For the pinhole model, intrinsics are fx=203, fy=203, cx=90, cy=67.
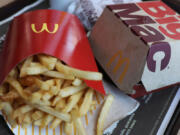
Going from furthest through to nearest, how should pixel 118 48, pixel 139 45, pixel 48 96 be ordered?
1. pixel 118 48
2. pixel 139 45
3. pixel 48 96

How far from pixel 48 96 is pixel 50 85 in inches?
1.4

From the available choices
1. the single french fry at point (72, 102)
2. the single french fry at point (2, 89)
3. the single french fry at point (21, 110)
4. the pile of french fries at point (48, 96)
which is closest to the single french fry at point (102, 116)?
the pile of french fries at point (48, 96)

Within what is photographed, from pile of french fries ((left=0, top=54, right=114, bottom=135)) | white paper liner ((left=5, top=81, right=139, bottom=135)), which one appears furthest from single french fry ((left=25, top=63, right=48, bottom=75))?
white paper liner ((left=5, top=81, right=139, bottom=135))

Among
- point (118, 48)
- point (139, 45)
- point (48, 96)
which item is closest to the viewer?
point (48, 96)

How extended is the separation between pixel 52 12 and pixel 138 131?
0.58 meters

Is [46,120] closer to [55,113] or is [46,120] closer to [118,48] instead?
[55,113]

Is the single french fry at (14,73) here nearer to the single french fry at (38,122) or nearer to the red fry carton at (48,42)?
the red fry carton at (48,42)

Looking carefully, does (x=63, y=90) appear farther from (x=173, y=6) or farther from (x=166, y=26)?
(x=173, y=6)

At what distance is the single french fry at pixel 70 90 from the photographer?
0.65m

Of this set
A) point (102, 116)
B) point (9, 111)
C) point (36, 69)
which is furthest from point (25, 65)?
point (102, 116)

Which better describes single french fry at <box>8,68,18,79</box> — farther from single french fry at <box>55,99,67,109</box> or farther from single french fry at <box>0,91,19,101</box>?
single french fry at <box>55,99,67,109</box>

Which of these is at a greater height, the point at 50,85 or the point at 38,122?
the point at 50,85

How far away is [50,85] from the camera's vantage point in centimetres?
65

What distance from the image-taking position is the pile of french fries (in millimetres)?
646
